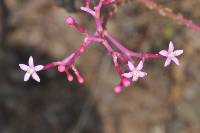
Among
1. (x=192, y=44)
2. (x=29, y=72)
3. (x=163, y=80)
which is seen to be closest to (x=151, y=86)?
(x=163, y=80)

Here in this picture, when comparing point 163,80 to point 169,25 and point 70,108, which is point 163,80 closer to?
point 169,25

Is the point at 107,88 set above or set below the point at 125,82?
below

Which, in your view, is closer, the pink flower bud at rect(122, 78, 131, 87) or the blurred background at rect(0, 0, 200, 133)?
the pink flower bud at rect(122, 78, 131, 87)

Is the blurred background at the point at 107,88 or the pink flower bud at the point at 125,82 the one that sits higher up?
the pink flower bud at the point at 125,82

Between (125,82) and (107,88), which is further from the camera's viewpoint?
(107,88)

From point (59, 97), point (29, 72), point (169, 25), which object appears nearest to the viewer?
point (29, 72)

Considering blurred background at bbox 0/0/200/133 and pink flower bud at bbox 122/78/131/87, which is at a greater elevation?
pink flower bud at bbox 122/78/131/87

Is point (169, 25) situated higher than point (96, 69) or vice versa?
point (169, 25)

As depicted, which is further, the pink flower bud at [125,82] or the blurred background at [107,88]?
the blurred background at [107,88]
